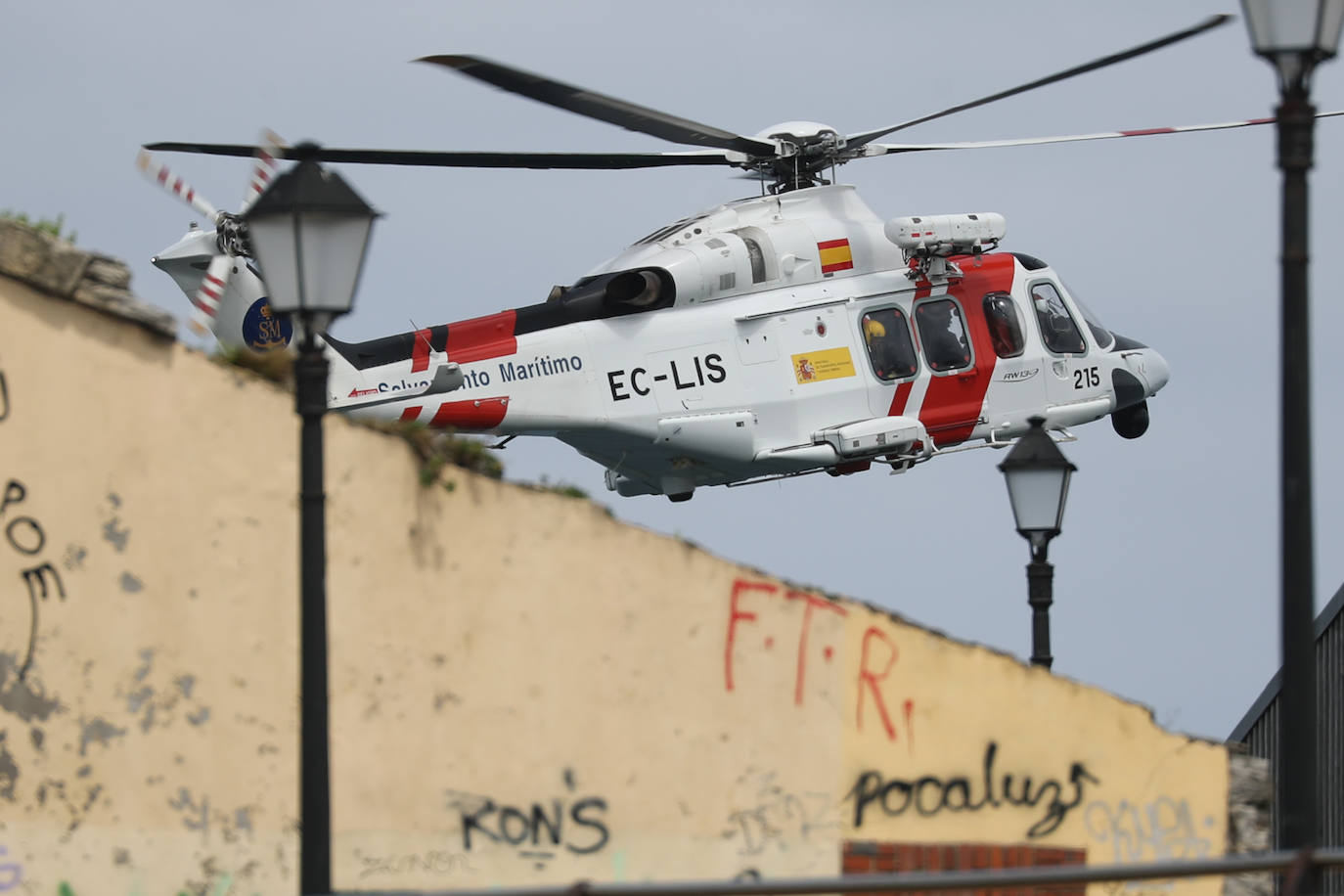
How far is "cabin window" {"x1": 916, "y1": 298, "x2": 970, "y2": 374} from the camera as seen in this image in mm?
21972

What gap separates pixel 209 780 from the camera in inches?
366

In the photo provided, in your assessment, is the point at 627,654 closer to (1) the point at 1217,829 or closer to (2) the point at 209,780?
(2) the point at 209,780

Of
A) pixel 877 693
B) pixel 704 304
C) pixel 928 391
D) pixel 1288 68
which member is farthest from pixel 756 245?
pixel 1288 68

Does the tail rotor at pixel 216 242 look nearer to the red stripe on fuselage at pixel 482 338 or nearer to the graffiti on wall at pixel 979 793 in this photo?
the red stripe on fuselage at pixel 482 338

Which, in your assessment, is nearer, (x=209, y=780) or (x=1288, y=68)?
(x=1288, y=68)

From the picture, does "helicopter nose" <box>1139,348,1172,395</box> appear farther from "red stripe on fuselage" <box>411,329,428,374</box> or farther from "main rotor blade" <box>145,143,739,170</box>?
"red stripe on fuselage" <box>411,329,428,374</box>

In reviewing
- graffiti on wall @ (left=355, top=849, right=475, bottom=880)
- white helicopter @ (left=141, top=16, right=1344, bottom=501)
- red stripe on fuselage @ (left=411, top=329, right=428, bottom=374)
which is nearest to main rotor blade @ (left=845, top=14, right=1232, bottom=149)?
white helicopter @ (left=141, top=16, right=1344, bottom=501)

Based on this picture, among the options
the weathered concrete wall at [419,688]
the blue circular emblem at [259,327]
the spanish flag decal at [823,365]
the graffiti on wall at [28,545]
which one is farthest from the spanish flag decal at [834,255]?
the graffiti on wall at [28,545]

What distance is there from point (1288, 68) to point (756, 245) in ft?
44.0

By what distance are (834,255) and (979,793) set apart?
1210 cm

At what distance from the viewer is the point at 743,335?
2089cm

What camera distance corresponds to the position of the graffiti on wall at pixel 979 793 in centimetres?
1005

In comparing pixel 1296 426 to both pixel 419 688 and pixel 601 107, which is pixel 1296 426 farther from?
pixel 601 107

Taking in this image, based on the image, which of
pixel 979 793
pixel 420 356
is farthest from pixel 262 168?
pixel 979 793
